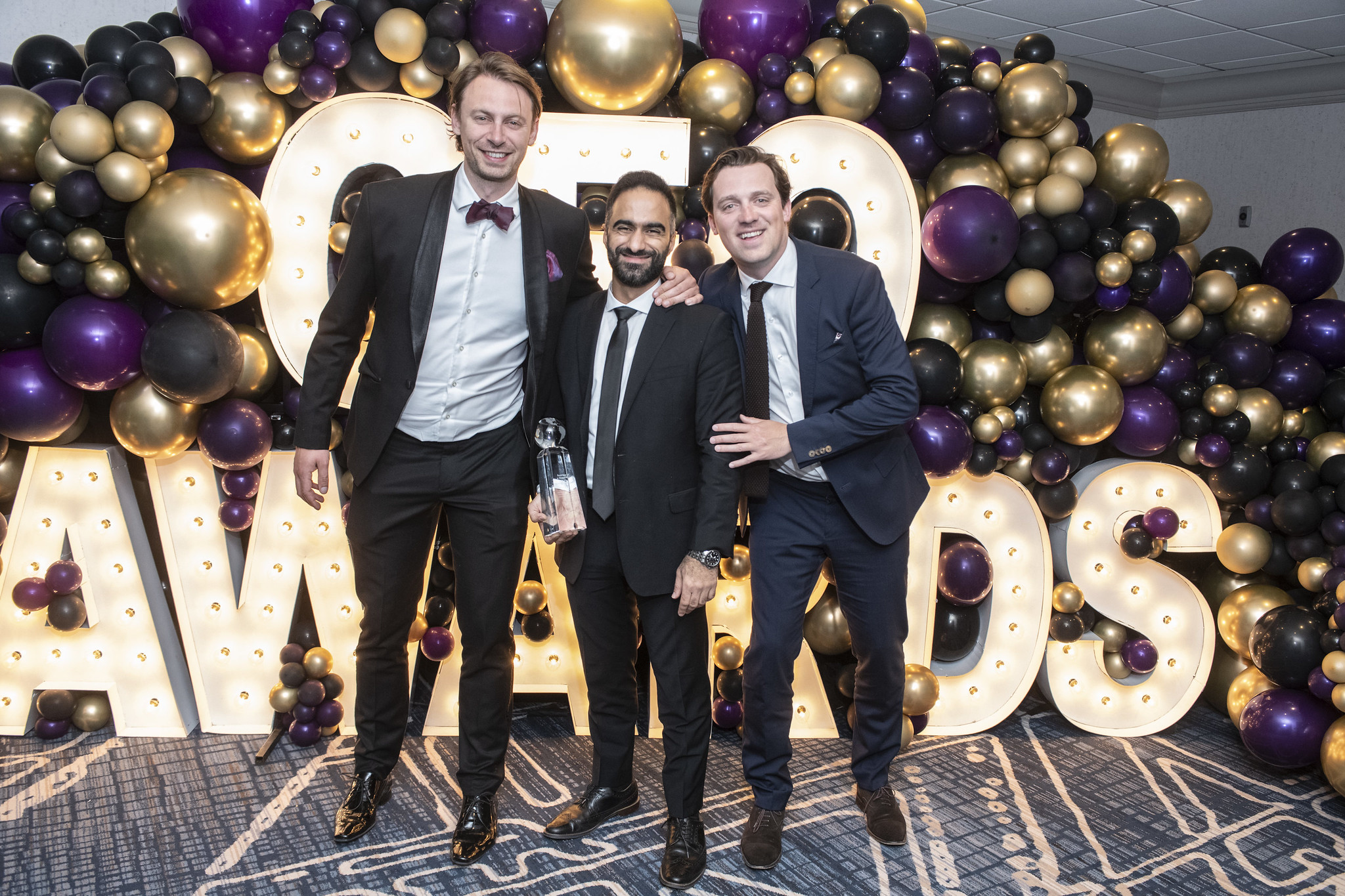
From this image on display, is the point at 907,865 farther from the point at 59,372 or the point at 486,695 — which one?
the point at 59,372

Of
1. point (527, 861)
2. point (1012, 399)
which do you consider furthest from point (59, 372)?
point (1012, 399)

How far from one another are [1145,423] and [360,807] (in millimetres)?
2581

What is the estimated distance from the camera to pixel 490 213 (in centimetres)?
213

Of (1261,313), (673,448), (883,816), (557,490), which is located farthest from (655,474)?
(1261,313)

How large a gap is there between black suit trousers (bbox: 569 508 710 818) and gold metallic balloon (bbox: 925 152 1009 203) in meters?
1.61

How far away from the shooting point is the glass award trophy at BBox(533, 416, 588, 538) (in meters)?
2.10

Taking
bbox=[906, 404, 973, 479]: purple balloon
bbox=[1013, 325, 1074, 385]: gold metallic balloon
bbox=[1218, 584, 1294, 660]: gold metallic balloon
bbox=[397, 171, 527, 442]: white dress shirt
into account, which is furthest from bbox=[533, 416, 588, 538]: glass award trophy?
bbox=[1218, 584, 1294, 660]: gold metallic balloon

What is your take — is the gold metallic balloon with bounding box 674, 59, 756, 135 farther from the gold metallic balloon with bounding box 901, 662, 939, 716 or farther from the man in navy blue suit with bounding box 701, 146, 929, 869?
the gold metallic balloon with bounding box 901, 662, 939, 716

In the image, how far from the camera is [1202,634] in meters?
3.06

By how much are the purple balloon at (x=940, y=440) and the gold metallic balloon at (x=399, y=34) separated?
5.99 feet

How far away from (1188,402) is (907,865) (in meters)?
1.80

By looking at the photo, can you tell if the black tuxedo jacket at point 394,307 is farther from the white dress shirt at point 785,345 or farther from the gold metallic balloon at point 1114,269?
the gold metallic balloon at point 1114,269

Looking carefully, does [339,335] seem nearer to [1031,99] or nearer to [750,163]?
[750,163]

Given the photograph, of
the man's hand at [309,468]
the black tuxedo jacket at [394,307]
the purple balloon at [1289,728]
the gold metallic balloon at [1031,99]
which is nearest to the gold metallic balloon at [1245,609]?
the purple balloon at [1289,728]
